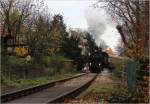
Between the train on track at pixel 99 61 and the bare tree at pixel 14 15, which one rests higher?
the bare tree at pixel 14 15

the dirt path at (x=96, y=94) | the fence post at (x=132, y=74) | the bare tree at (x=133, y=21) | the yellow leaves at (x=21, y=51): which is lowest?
the dirt path at (x=96, y=94)

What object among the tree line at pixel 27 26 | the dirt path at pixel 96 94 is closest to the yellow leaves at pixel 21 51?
the tree line at pixel 27 26

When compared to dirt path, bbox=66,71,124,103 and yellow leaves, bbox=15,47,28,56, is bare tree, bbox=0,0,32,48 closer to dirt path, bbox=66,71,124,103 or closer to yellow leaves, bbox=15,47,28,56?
yellow leaves, bbox=15,47,28,56

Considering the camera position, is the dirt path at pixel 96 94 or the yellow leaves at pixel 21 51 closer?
the dirt path at pixel 96 94

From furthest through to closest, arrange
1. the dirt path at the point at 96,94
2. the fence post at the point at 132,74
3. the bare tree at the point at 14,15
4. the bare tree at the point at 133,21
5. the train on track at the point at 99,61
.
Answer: the train on track at the point at 99,61 → the bare tree at the point at 14,15 → the dirt path at the point at 96,94 → the fence post at the point at 132,74 → the bare tree at the point at 133,21

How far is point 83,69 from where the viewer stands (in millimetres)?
81812

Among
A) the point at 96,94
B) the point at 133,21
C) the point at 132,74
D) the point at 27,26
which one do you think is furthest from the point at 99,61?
the point at 132,74

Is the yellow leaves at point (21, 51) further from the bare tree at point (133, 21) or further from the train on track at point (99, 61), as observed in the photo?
the train on track at point (99, 61)

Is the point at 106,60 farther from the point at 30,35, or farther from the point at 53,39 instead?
the point at 30,35

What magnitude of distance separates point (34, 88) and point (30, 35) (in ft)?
83.7

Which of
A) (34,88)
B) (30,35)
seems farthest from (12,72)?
(30,35)

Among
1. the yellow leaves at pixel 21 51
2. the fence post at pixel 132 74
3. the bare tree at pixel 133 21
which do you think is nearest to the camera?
the bare tree at pixel 133 21

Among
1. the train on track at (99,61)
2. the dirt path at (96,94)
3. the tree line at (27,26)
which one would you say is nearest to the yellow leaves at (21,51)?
the tree line at (27,26)

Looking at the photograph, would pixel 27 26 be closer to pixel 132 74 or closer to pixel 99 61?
pixel 99 61
